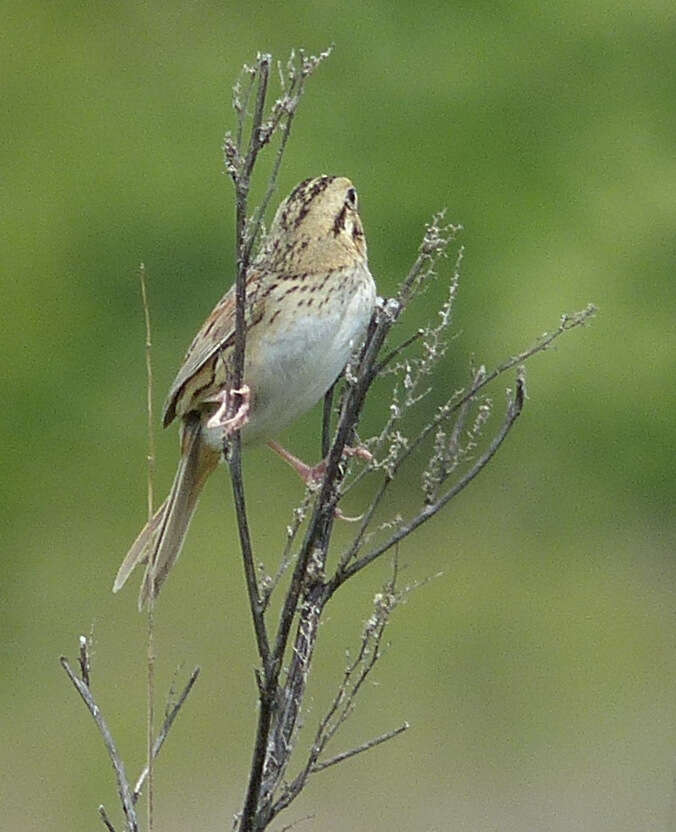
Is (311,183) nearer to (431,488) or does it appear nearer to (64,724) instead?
(431,488)

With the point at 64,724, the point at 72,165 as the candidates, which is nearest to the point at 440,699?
the point at 64,724

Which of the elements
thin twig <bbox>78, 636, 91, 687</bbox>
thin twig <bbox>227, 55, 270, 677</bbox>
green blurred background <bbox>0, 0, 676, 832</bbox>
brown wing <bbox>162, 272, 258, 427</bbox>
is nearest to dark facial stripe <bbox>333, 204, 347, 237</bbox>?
brown wing <bbox>162, 272, 258, 427</bbox>

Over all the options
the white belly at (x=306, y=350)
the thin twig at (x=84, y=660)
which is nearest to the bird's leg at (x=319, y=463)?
the white belly at (x=306, y=350)

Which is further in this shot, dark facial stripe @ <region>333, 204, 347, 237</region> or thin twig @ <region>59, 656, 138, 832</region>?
dark facial stripe @ <region>333, 204, 347, 237</region>

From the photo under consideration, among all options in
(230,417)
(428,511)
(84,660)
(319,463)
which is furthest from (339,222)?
(84,660)

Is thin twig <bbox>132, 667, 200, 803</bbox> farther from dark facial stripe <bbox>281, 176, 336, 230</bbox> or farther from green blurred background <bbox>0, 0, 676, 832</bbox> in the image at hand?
A: green blurred background <bbox>0, 0, 676, 832</bbox>

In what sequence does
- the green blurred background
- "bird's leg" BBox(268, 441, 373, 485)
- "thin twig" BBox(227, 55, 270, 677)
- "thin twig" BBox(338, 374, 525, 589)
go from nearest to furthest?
"thin twig" BBox(227, 55, 270, 677)
"thin twig" BBox(338, 374, 525, 589)
"bird's leg" BBox(268, 441, 373, 485)
the green blurred background

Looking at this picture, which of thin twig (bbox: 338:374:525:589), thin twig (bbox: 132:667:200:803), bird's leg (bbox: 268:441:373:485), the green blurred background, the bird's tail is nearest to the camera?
thin twig (bbox: 338:374:525:589)

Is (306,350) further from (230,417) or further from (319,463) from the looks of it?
(230,417)
